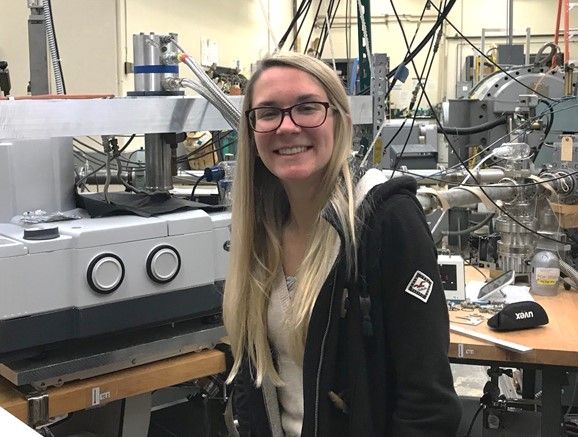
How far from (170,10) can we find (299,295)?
443 cm

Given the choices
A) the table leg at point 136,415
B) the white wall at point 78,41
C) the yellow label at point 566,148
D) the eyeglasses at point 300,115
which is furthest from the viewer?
the white wall at point 78,41

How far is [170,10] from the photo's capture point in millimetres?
5262

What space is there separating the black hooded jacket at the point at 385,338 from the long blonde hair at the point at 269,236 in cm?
4

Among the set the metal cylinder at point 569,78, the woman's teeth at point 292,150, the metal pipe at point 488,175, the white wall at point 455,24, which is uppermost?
the white wall at point 455,24

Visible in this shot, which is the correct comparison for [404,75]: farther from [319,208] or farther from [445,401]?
[445,401]

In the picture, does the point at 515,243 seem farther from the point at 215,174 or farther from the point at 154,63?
the point at 154,63

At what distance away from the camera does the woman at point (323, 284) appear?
45.0 inches

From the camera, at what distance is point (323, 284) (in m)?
1.21

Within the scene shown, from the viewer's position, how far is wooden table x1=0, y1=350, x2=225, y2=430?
1.37 meters

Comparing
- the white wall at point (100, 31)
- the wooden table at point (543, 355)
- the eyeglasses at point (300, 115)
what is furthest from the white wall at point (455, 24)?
the eyeglasses at point (300, 115)

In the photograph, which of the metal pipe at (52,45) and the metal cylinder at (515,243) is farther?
the metal cylinder at (515,243)

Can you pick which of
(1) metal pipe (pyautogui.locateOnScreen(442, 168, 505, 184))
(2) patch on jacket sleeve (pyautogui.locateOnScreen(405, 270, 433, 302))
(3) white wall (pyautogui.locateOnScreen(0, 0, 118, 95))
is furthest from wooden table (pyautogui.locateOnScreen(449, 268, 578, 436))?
(3) white wall (pyautogui.locateOnScreen(0, 0, 118, 95))

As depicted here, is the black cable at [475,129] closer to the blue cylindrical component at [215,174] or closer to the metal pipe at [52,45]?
the blue cylindrical component at [215,174]

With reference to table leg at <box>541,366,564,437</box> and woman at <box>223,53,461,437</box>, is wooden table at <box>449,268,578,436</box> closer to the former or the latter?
table leg at <box>541,366,564,437</box>
